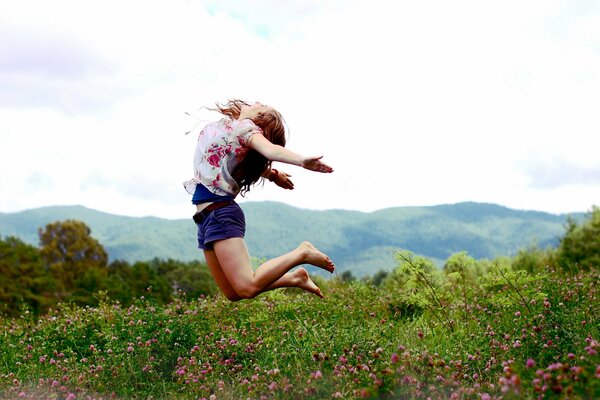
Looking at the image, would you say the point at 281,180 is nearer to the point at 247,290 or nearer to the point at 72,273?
the point at 247,290

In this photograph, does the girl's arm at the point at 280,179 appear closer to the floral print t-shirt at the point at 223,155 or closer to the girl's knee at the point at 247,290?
the floral print t-shirt at the point at 223,155

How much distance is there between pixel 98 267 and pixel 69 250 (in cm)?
583

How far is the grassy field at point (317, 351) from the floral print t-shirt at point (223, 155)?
1.58m

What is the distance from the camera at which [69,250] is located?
2190 inches

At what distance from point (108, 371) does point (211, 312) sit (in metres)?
2.92

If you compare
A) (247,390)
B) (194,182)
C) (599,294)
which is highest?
(194,182)

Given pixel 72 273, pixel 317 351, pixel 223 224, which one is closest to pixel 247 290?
pixel 223 224

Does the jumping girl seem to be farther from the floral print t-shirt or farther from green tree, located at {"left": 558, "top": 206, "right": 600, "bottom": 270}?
green tree, located at {"left": 558, "top": 206, "right": 600, "bottom": 270}

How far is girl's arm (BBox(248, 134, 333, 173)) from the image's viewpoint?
19.8 ft

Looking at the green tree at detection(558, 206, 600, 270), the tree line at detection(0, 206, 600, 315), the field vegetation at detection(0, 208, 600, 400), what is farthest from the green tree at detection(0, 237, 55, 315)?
the field vegetation at detection(0, 208, 600, 400)

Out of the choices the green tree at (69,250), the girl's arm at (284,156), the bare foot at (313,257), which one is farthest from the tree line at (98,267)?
the girl's arm at (284,156)

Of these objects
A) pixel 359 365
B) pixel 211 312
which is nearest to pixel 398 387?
pixel 359 365

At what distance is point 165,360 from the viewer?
23.2 ft

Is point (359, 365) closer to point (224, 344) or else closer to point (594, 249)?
point (224, 344)
